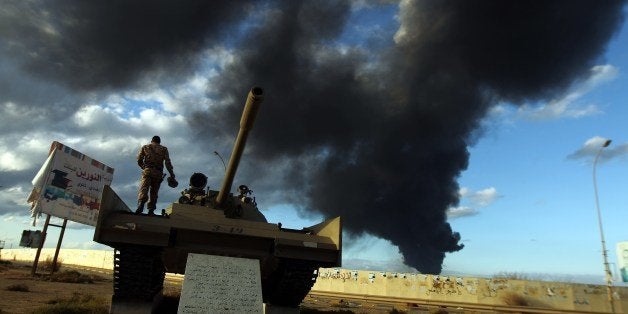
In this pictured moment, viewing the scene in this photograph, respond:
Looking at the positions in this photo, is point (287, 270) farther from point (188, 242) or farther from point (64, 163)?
point (64, 163)

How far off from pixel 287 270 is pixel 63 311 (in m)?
4.84

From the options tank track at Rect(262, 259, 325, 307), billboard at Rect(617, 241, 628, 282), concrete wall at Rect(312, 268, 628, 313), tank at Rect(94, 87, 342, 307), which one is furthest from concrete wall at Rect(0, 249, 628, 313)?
tank at Rect(94, 87, 342, 307)

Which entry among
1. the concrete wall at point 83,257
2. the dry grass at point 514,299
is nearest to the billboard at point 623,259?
the dry grass at point 514,299

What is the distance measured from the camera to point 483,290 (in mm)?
23484

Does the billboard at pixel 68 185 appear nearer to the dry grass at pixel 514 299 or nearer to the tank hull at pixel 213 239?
the tank hull at pixel 213 239

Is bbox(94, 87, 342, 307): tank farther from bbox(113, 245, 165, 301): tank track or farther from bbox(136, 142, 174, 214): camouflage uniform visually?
bbox(136, 142, 174, 214): camouflage uniform

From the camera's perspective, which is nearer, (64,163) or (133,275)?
(133,275)

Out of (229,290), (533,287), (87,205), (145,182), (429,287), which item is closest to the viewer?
(229,290)

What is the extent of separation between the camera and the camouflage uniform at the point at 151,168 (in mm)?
8516

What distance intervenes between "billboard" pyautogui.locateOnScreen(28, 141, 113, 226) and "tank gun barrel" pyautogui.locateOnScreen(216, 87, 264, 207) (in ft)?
37.0

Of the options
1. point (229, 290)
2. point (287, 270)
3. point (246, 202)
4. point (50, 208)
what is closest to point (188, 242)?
point (229, 290)

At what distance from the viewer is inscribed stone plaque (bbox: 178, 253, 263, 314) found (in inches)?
248

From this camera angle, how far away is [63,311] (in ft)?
29.1

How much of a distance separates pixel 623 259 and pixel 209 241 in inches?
803
